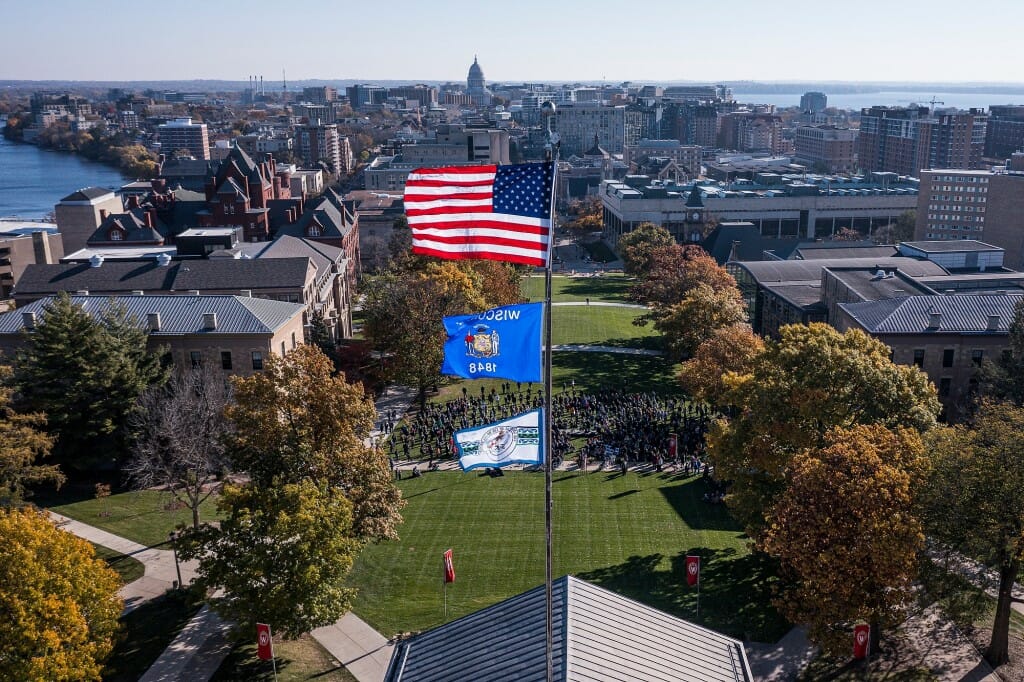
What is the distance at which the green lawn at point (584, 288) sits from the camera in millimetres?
104562

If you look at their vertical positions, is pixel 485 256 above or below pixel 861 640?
above

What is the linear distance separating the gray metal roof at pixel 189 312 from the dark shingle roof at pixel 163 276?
25.9 ft

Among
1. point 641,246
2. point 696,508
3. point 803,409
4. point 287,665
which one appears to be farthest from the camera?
point 641,246

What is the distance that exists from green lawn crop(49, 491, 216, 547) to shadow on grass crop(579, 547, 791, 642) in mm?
20749

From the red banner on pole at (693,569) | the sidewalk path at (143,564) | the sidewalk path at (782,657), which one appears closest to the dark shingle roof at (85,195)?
the sidewalk path at (143,564)

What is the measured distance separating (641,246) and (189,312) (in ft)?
225

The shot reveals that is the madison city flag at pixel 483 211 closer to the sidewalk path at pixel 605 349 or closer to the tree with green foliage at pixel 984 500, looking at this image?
the tree with green foliage at pixel 984 500

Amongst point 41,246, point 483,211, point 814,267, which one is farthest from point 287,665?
point 41,246

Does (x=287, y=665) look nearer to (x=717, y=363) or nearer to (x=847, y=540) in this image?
(x=847, y=540)

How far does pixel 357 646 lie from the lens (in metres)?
31.7

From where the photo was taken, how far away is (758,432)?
3594cm

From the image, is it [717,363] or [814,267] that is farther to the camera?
[814,267]

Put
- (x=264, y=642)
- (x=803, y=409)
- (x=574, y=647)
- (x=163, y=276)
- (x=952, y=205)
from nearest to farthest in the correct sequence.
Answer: (x=574, y=647) < (x=264, y=642) < (x=803, y=409) < (x=163, y=276) < (x=952, y=205)

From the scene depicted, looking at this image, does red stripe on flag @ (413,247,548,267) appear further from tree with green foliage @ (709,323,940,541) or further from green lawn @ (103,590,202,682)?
tree with green foliage @ (709,323,940,541)
